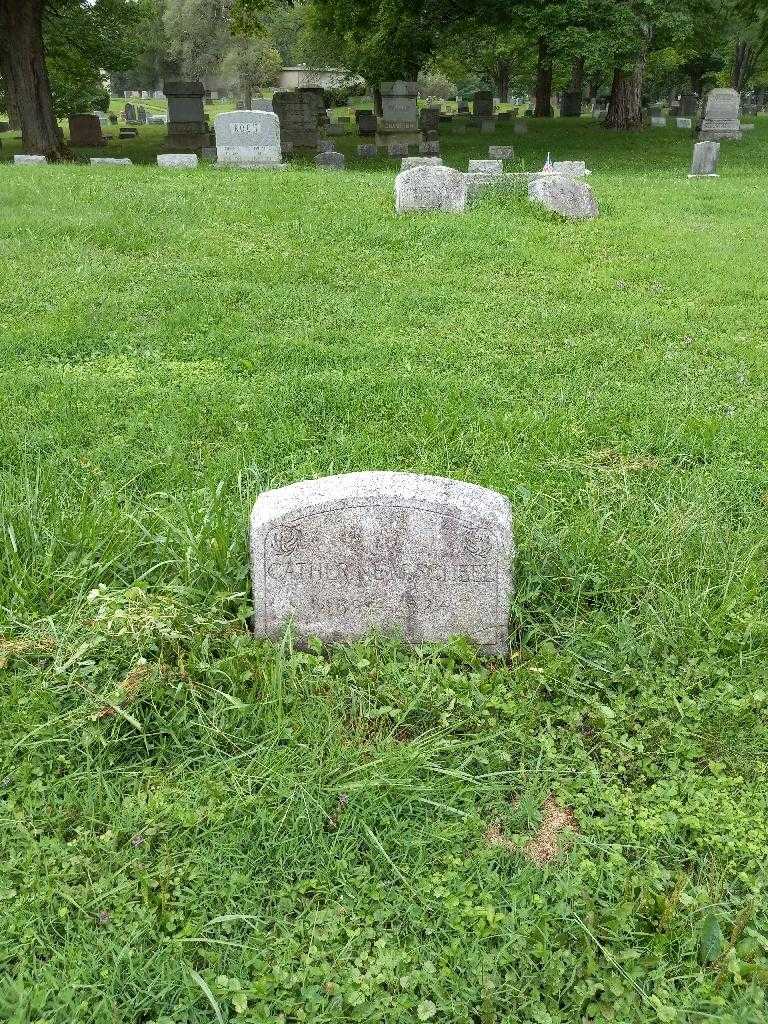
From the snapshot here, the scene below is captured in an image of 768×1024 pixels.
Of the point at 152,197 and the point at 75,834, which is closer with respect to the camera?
the point at 75,834

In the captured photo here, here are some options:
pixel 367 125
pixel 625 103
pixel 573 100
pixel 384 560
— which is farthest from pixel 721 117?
pixel 384 560

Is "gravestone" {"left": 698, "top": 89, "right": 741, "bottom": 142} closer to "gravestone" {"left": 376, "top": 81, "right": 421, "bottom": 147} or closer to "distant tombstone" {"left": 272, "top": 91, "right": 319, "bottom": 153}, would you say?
"gravestone" {"left": 376, "top": 81, "right": 421, "bottom": 147}

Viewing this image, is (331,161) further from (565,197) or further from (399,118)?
(565,197)

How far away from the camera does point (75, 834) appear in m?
2.25

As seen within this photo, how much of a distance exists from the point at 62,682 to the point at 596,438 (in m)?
3.03

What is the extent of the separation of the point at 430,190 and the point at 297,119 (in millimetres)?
12123

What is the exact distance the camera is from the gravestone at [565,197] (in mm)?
9695

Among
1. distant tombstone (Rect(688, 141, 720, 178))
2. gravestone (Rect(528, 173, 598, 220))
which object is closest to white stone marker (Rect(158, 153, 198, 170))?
gravestone (Rect(528, 173, 598, 220))

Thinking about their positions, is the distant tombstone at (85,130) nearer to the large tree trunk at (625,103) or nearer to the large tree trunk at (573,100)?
the large tree trunk at (625,103)

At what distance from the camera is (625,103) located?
2333 cm

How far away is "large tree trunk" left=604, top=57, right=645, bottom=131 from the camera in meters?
23.0

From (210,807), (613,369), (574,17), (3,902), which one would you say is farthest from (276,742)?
(574,17)

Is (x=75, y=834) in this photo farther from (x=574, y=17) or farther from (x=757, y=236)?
(x=574, y=17)

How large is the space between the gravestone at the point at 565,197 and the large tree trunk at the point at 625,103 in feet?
52.3
